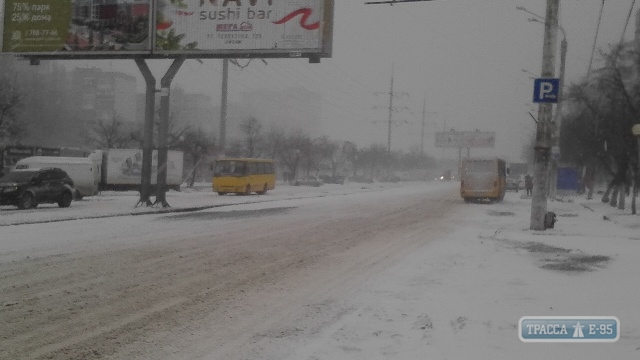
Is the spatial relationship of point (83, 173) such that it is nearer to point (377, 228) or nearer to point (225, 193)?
point (225, 193)

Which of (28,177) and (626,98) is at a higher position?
(626,98)

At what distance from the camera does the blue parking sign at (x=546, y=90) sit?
17.9m

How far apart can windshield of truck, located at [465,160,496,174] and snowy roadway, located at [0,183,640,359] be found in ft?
74.0

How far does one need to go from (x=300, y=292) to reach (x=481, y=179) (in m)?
32.5

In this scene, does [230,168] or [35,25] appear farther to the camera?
[230,168]

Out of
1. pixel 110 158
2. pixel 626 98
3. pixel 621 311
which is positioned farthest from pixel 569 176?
pixel 621 311

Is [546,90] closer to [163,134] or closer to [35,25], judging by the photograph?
[163,134]

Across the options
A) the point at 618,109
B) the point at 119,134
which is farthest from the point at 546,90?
the point at 119,134

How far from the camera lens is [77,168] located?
33.9 m

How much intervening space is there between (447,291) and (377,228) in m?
10.7

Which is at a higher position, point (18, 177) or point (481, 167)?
point (481, 167)

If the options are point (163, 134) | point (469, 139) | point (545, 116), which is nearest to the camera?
point (545, 116)

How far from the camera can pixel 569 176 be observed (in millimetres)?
53281

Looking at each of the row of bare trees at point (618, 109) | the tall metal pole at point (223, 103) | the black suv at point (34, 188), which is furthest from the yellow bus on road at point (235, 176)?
the row of bare trees at point (618, 109)
